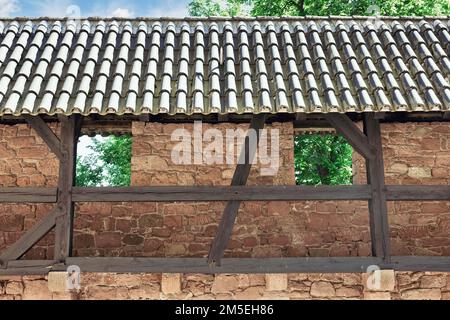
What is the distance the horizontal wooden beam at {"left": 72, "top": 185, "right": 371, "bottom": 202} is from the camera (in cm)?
499

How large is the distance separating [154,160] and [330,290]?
123 inches

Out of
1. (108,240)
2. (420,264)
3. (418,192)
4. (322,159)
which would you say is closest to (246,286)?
(108,240)

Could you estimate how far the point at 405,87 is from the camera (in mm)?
4840

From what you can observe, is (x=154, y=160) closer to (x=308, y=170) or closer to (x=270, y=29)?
(x=270, y=29)

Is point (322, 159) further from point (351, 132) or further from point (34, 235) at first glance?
point (34, 235)

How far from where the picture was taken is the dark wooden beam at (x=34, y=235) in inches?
195

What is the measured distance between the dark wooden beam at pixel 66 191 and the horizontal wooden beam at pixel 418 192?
3187 mm

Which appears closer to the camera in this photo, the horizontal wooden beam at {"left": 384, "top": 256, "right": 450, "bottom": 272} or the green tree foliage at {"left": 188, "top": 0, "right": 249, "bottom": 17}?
the horizontal wooden beam at {"left": 384, "top": 256, "right": 450, "bottom": 272}

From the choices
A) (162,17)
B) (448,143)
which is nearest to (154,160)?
(162,17)

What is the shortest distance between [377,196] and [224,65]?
207 cm

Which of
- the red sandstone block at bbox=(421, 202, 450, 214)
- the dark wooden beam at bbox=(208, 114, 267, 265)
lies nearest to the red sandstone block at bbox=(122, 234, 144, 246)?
A: the dark wooden beam at bbox=(208, 114, 267, 265)

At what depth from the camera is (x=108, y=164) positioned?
56.6ft

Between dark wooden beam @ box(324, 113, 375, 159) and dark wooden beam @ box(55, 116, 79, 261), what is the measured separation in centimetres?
252

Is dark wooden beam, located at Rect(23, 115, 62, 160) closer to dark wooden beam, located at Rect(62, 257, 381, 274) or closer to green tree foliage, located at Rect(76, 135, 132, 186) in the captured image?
dark wooden beam, located at Rect(62, 257, 381, 274)
